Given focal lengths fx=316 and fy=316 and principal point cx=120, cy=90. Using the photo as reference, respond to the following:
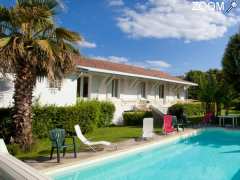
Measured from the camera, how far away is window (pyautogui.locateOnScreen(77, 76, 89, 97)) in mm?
23583

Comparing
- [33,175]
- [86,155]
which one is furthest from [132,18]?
[33,175]

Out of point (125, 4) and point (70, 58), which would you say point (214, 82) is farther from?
point (70, 58)

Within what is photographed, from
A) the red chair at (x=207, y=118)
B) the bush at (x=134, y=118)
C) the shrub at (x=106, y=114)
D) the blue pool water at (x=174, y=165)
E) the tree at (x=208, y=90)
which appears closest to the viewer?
the blue pool water at (x=174, y=165)

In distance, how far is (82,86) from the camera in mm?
23672

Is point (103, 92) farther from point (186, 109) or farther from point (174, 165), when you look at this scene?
point (174, 165)

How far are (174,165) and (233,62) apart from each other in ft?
60.1

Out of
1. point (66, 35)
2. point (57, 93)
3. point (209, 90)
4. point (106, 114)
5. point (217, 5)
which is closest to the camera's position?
point (66, 35)

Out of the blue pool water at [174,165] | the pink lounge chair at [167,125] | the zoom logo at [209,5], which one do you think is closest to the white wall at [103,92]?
the pink lounge chair at [167,125]

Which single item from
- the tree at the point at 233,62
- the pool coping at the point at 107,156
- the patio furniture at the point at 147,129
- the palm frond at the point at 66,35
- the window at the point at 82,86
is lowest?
the pool coping at the point at 107,156

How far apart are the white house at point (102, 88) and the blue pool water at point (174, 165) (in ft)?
12.9

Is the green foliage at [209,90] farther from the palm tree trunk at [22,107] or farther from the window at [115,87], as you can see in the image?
the palm tree trunk at [22,107]

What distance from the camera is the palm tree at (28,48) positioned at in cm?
1105

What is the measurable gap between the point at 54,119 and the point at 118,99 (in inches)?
435

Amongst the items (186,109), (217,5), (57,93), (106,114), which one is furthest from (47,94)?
(186,109)
